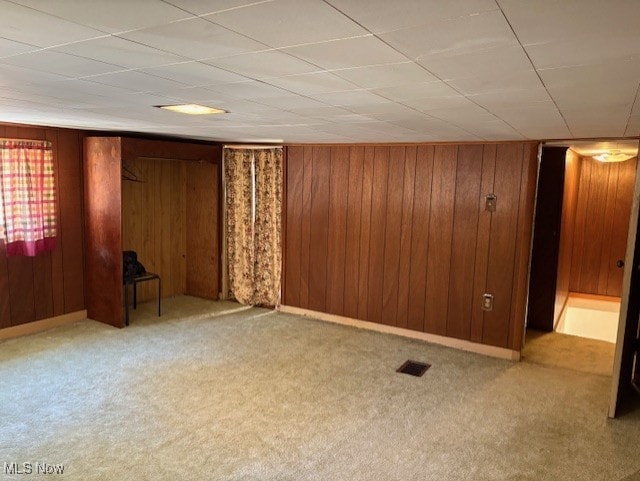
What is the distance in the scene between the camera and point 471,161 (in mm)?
4422

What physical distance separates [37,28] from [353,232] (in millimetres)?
3950

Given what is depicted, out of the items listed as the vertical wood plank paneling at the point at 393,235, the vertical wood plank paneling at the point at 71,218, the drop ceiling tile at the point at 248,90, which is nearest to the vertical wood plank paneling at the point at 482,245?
the vertical wood plank paneling at the point at 393,235

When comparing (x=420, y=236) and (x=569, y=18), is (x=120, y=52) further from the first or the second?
(x=420, y=236)

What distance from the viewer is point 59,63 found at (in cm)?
186

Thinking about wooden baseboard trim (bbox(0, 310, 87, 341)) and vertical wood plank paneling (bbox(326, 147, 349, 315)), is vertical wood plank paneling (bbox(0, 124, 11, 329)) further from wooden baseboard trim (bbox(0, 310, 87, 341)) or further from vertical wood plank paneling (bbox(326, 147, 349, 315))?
vertical wood plank paneling (bbox(326, 147, 349, 315))

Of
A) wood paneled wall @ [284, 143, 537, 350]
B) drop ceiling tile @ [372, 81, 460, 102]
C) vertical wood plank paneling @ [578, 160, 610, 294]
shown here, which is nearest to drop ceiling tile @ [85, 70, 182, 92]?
drop ceiling tile @ [372, 81, 460, 102]

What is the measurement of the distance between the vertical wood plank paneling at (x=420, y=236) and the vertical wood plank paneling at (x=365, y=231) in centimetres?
49

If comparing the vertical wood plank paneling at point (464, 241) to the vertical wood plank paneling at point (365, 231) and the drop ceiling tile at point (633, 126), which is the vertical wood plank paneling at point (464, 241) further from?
the drop ceiling tile at point (633, 126)

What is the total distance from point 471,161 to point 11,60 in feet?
12.1

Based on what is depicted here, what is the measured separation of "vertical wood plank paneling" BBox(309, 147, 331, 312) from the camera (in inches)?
207

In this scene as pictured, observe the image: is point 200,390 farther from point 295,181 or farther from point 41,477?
point 295,181

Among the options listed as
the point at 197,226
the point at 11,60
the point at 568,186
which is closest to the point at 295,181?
the point at 197,226

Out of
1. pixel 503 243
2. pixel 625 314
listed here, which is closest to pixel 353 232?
pixel 503 243

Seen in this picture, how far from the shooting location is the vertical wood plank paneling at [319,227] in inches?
207
